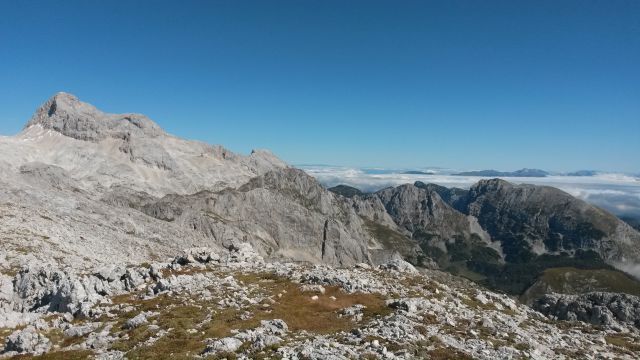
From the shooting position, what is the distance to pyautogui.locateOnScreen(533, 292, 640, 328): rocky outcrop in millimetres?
108062

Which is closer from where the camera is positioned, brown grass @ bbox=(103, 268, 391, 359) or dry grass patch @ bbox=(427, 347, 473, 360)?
dry grass patch @ bbox=(427, 347, 473, 360)

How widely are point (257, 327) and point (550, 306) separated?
4620 inches

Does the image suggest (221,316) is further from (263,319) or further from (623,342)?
(623,342)

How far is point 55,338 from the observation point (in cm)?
3997

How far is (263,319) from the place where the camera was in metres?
41.7

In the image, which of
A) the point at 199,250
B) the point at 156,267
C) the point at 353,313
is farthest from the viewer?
the point at 199,250

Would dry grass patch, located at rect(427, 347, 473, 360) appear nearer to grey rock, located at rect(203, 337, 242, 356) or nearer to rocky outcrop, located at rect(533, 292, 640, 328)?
grey rock, located at rect(203, 337, 242, 356)

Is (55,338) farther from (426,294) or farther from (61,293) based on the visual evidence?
(426,294)

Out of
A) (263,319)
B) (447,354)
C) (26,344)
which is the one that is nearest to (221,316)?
(263,319)

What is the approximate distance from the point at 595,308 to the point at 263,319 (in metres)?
106

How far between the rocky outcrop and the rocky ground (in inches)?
2350

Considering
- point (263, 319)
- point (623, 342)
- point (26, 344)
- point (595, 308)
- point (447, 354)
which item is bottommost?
point (595, 308)

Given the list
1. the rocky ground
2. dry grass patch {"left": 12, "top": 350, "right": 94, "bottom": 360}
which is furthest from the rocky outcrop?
dry grass patch {"left": 12, "top": 350, "right": 94, "bottom": 360}

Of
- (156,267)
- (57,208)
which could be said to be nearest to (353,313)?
(156,267)
